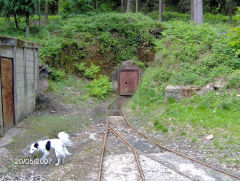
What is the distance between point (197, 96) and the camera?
443 inches

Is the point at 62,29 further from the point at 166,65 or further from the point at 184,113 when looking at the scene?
the point at 184,113

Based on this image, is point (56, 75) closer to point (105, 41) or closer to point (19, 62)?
point (105, 41)

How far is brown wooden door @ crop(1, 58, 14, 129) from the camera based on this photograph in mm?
8477

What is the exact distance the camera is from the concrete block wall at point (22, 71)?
8891 mm

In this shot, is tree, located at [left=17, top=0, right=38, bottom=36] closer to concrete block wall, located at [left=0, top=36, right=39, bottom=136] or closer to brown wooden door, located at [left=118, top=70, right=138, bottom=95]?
brown wooden door, located at [left=118, top=70, right=138, bottom=95]

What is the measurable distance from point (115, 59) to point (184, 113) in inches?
441

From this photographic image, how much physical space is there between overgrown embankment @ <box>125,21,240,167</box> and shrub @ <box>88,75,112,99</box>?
3208 millimetres

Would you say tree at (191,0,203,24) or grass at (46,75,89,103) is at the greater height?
tree at (191,0,203,24)

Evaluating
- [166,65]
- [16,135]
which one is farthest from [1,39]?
[166,65]

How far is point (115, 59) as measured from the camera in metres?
20.2

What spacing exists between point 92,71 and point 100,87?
1.99 metres

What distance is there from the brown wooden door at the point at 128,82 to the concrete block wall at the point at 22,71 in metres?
8.94

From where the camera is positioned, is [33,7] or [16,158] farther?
[33,7]
